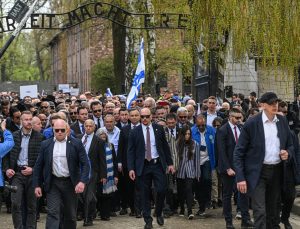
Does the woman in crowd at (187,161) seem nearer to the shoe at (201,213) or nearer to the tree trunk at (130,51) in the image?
the shoe at (201,213)

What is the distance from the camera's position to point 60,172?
10.6m

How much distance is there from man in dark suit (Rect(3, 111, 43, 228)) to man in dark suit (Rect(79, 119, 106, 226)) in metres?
1.72

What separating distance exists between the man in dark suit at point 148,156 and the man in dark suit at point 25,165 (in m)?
1.76

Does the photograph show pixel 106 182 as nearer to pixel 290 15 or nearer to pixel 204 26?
pixel 204 26

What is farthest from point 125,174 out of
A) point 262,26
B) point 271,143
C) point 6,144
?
point 271,143

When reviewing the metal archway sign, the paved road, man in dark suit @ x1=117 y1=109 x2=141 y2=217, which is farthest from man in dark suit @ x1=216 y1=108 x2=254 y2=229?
the metal archway sign

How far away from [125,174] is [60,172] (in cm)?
402

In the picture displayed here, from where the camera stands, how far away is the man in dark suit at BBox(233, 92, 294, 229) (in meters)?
9.80

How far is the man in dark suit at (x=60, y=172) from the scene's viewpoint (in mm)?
10523

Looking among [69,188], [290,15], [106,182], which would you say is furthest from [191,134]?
[69,188]

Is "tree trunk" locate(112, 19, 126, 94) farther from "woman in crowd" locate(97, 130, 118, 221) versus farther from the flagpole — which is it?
"woman in crowd" locate(97, 130, 118, 221)

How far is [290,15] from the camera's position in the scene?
496 inches

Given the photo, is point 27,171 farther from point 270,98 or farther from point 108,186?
point 270,98

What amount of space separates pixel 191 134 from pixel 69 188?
157 inches
